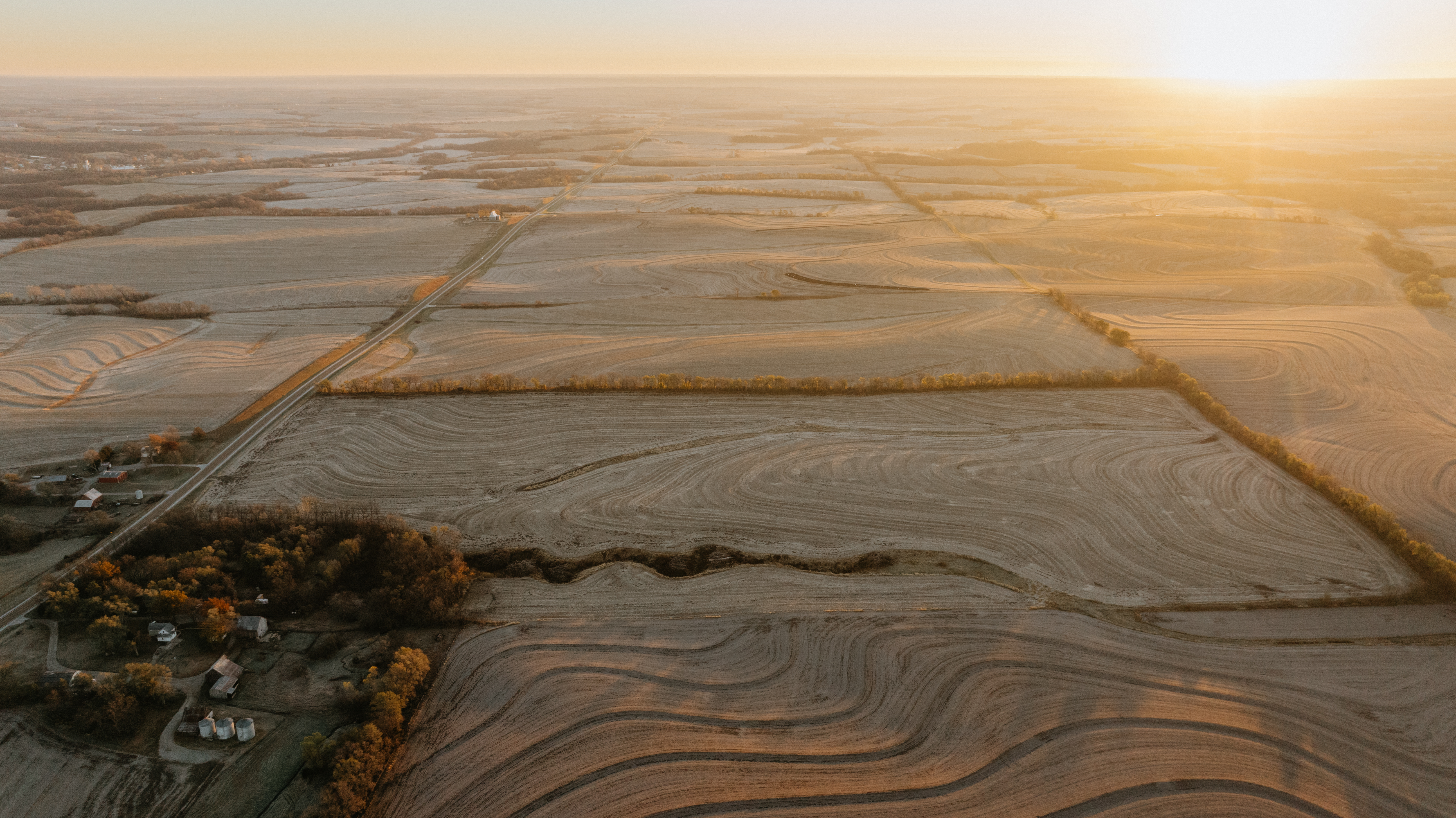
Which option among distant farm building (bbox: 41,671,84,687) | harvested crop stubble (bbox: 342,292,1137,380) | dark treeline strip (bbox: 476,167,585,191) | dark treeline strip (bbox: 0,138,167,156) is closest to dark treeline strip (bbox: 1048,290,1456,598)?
harvested crop stubble (bbox: 342,292,1137,380)

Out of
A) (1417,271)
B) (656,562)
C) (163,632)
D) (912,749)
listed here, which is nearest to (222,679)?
(163,632)

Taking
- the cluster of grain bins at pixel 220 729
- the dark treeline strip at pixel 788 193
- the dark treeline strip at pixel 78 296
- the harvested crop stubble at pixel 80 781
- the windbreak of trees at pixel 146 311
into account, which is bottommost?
the harvested crop stubble at pixel 80 781

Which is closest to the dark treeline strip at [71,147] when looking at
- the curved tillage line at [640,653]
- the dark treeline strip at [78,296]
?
the dark treeline strip at [78,296]

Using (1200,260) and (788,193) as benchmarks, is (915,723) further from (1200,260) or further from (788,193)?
(788,193)

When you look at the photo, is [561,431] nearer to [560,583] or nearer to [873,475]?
[560,583]

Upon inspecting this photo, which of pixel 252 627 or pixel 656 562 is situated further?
pixel 656 562

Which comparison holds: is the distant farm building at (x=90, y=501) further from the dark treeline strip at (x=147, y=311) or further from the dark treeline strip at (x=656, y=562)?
the dark treeline strip at (x=147, y=311)

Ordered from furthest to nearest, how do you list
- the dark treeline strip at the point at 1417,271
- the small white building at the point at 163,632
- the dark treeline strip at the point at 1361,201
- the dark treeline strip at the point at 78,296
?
the dark treeline strip at the point at 1361,201 < the dark treeline strip at the point at 1417,271 < the dark treeline strip at the point at 78,296 < the small white building at the point at 163,632
